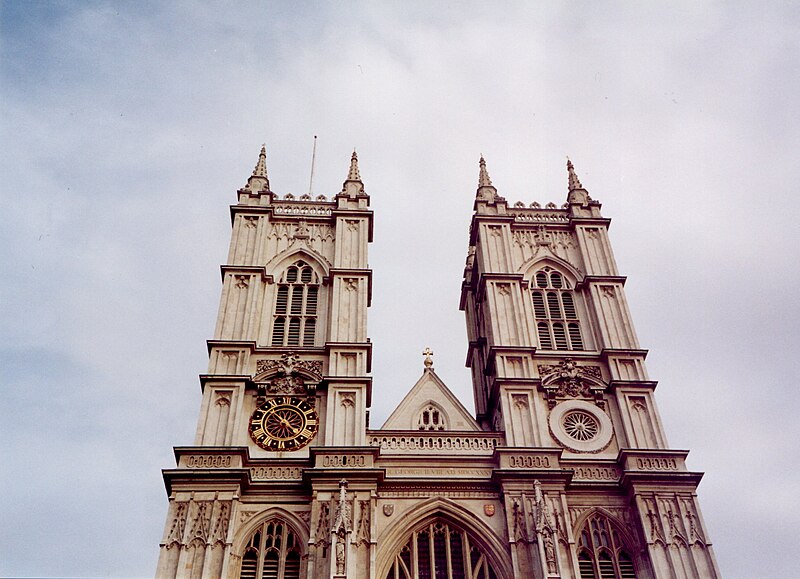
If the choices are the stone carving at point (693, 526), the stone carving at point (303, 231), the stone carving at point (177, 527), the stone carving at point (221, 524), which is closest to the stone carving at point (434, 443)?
the stone carving at point (221, 524)

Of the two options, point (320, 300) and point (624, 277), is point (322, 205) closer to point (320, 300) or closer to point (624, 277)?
point (320, 300)

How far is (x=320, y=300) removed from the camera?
34.2 meters

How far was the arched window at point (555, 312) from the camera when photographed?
111ft

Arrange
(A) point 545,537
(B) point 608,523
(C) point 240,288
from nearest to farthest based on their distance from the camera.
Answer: (A) point 545,537
(B) point 608,523
(C) point 240,288

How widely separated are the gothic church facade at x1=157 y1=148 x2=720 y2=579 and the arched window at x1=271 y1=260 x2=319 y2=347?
2.6 inches

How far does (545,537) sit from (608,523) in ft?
9.46

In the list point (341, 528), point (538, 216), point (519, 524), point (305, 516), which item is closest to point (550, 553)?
point (519, 524)

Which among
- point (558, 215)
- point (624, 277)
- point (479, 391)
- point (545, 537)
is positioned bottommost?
point (545, 537)

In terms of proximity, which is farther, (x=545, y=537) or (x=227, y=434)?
(x=227, y=434)

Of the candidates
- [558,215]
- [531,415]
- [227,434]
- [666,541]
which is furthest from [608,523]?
[558,215]

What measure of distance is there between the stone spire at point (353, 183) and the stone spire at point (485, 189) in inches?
210

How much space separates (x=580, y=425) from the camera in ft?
101

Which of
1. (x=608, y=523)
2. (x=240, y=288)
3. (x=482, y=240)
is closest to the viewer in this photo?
(x=608, y=523)

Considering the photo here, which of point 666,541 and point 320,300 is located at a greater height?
point 320,300
